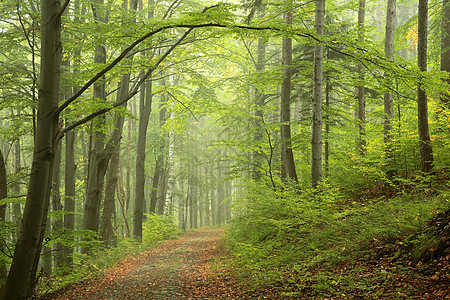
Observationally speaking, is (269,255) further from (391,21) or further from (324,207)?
(391,21)

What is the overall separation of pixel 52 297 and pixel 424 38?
1039 centimetres

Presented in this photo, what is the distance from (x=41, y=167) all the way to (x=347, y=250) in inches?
219

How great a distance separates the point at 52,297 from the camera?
20.6 ft

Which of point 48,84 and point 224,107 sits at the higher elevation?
point 224,107

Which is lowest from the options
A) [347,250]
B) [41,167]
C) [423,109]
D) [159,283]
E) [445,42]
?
[159,283]

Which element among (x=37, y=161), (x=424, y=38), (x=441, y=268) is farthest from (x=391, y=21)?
(x=37, y=161)

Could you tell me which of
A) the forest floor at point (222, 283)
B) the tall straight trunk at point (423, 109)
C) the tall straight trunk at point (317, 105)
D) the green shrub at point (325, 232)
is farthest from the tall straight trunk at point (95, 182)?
the tall straight trunk at point (423, 109)

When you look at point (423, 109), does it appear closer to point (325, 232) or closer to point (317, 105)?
point (317, 105)

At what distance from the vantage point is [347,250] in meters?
5.83

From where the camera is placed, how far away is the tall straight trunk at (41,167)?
182 inches

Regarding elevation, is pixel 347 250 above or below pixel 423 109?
below

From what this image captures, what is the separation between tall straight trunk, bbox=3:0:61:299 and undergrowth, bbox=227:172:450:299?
378cm

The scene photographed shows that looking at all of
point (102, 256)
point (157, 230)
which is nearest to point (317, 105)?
point (102, 256)

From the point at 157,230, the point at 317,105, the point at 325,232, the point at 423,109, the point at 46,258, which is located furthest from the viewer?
the point at 157,230
